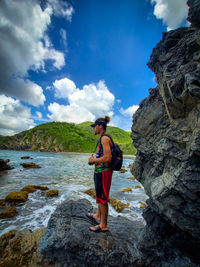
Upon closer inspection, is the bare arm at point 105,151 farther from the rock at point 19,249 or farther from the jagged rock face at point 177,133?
the rock at point 19,249

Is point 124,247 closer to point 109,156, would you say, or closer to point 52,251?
point 52,251

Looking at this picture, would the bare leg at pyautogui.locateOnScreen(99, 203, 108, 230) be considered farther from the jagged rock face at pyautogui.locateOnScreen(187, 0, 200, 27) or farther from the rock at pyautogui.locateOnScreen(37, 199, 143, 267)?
the jagged rock face at pyautogui.locateOnScreen(187, 0, 200, 27)

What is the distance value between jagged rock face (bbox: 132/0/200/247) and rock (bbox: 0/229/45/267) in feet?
13.7

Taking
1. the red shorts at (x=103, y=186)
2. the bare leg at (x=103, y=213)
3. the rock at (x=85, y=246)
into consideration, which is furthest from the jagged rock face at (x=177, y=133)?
the rock at (x=85, y=246)

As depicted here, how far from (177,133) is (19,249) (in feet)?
20.8

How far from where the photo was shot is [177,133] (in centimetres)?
325

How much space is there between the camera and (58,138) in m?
125

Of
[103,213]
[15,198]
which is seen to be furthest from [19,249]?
[15,198]

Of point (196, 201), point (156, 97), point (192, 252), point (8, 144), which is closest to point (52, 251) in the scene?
point (192, 252)

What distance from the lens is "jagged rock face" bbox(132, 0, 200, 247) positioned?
8.86 ft

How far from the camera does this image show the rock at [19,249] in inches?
155

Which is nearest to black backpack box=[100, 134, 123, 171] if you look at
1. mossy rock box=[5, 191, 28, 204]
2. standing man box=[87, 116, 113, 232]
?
standing man box=[87, 116, 113, 232]

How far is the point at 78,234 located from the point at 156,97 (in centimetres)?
504

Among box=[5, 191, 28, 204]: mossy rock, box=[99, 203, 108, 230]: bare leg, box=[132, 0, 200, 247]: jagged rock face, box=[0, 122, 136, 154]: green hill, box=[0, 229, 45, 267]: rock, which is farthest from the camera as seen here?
box=[0, 122, 136, 154]: green hill
